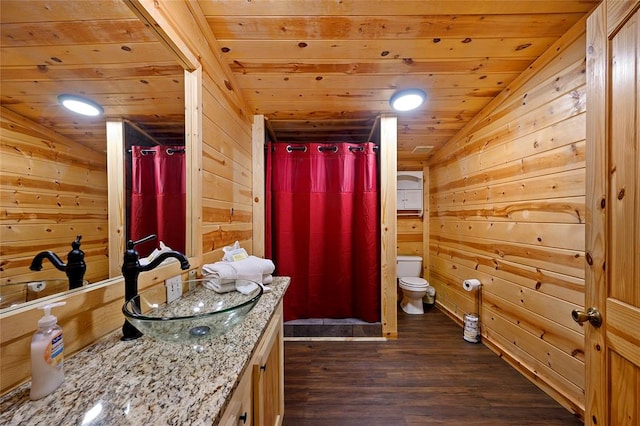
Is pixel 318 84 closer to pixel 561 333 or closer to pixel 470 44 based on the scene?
pixel 470 44

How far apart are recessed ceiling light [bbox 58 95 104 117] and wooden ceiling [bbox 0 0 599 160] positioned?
21mm

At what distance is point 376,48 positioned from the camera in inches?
57.5

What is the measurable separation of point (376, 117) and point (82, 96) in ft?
6.85

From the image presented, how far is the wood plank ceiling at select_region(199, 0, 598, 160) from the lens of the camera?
4.02 feet

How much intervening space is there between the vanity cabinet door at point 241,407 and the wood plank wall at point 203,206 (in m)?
0.47

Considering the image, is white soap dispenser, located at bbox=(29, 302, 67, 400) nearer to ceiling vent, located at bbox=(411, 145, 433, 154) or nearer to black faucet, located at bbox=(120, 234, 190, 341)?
black faucet, located at bbox=(120, 234, 190, 341)

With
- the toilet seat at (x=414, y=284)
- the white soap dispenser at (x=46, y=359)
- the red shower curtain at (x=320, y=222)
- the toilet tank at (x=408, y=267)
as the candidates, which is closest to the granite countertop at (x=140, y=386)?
the white soap dispenser at (x=46, y=359)

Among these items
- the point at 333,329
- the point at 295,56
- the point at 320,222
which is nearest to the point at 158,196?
the point at 295,56

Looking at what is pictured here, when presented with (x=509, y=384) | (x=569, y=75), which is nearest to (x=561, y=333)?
(x=509, y=384)

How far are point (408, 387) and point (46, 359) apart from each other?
1.85 meters

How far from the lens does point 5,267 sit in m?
0.54

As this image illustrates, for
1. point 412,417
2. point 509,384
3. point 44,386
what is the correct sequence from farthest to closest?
point 509,384
point 412,417
point 44,386

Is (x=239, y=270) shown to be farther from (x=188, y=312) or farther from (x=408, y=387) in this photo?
(x=408, y=387)

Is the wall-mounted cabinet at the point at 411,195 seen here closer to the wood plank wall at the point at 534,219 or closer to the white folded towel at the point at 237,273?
the wood plank wall at the point at 534,219
